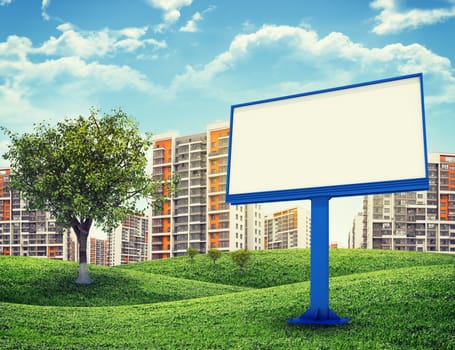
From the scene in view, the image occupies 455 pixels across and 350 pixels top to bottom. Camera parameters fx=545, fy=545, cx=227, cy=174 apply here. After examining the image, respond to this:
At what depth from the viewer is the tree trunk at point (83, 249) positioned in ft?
82.2

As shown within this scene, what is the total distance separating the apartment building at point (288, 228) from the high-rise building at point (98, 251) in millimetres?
58150

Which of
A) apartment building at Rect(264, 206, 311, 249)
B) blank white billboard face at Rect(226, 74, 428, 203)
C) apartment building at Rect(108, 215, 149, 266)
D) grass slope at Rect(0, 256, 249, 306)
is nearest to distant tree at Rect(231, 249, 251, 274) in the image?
grass slope at Rect(0, 256, 249, 306)

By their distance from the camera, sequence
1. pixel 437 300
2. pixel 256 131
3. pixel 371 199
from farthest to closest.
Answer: pixel 371 199 → pixel 437 300 → pixel 256 131

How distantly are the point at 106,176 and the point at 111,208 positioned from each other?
153 centimetres

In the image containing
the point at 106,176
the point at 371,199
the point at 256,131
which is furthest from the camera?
the point at 371,199

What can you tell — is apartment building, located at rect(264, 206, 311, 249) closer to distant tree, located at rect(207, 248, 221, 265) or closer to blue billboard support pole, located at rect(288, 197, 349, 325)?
distant tree, located at rect(207, 248, 221, 265)

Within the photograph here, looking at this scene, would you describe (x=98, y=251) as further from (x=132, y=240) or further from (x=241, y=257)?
(x=241, y=257)

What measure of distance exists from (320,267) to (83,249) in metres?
17.3

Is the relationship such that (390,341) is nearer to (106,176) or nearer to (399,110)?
(399,110)

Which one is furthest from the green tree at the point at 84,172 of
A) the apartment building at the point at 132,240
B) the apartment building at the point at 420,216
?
the apartment building at the point at 132,240

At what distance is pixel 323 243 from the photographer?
10.8 meters

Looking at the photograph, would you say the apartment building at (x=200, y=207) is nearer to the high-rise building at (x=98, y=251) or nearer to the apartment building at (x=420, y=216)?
the apartment building at (x=420, y=216)

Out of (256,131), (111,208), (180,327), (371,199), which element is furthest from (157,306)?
(371,199)

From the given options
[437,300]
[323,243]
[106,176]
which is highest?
[106,176]
